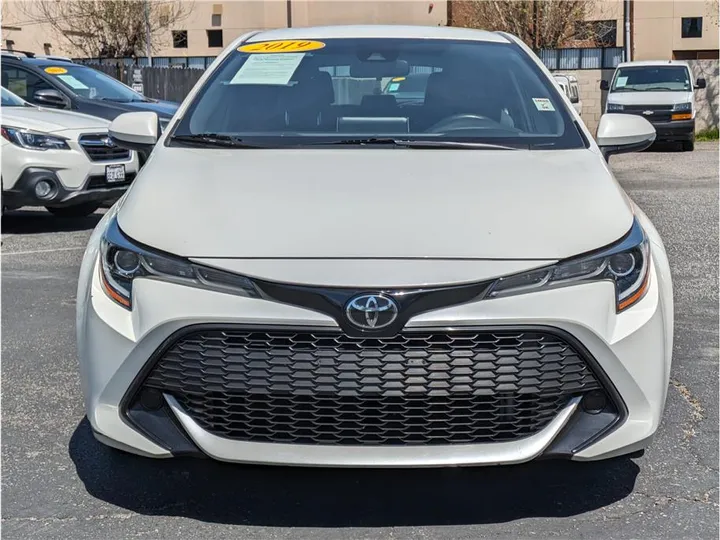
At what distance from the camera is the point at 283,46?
15.1ft

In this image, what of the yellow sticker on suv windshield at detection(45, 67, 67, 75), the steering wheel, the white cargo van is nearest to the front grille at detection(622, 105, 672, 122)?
the white cargo van

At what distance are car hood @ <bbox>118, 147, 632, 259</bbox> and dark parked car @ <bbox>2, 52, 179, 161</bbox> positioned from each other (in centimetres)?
865

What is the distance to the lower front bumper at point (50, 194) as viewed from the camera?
30.2 ft

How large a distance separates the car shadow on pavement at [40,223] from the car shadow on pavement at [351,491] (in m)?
6.45

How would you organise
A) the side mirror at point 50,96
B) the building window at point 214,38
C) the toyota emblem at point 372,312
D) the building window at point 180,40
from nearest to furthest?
the toyota emblem at point 372,312, the side mirror at point 50,96, the building window at point 180,40, the building window at point 214,38

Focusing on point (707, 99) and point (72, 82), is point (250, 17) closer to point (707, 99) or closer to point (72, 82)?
point (707, 99)

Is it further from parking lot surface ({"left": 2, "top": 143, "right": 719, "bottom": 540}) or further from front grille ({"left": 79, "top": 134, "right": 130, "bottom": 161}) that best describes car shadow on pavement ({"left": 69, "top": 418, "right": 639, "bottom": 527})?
front grille ({"left": 79, "top": 134, "right": 130, "bottom": 161})

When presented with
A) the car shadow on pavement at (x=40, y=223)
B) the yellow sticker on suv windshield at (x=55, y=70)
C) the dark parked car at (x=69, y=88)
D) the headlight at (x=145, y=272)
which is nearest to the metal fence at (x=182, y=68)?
the dark parked car at (x=69, y=88)

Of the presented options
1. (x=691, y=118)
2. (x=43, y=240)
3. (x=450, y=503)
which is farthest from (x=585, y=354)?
(x=691, y=118)

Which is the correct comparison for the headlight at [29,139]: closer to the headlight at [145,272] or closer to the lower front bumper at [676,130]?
the headlight at [145,272]

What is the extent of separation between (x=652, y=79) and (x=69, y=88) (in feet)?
48.2

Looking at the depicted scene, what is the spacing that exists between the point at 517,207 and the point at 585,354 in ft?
1.72

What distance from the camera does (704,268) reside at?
750 centimetres

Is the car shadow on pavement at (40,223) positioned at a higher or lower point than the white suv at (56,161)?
lower
